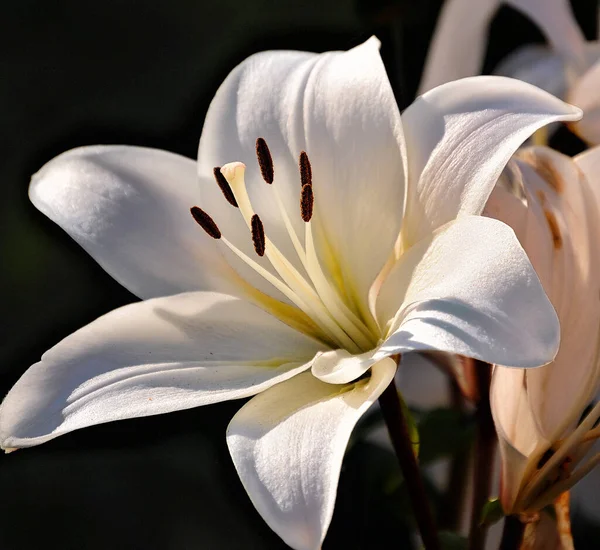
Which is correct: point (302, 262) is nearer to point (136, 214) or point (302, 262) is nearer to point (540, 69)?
point (136, 214)

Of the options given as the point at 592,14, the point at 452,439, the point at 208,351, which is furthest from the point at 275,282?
the point at 592,14

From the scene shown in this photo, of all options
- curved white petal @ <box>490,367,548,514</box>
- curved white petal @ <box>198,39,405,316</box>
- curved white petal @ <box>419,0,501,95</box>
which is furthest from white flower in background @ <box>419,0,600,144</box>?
curved white petal @ <box>490,367,548,514</box>

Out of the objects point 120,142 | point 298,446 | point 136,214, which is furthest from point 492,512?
point 120,142

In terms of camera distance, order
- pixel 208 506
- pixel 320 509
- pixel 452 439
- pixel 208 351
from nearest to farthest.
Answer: pixel 320 509 → pixel 208 351 → pixel 452 439 → pixel 208 506

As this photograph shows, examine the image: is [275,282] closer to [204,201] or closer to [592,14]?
[204,201]

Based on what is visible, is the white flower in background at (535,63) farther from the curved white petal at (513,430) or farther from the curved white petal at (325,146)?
the curved white petal at (513,430)
